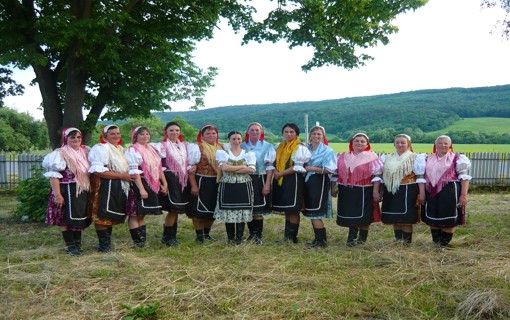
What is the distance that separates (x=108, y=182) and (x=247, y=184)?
1587 mm

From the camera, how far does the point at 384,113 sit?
4928cm

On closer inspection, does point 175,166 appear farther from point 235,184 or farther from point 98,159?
point 98,159

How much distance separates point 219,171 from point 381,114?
4515 centimetres

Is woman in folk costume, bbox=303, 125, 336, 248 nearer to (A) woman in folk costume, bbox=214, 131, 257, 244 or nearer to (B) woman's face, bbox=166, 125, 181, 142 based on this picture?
(A) woman in folk costume, bbox=214, 131, 257, 244

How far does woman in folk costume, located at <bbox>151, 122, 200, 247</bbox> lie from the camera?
541 cm

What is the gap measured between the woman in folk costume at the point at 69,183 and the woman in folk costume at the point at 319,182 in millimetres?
2534

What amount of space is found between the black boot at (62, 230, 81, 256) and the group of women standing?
2 cm

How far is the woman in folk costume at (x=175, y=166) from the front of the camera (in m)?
5.41

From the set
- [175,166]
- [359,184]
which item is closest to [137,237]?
[175,166]

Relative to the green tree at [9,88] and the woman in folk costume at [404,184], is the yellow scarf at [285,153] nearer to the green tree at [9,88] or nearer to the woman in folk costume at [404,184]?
the woman in folk costume at [404,184]

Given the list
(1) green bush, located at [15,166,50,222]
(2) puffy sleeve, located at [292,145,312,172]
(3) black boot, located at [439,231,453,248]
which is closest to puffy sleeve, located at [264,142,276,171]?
(2) puffy sleeve, located at [292,145,312,172]

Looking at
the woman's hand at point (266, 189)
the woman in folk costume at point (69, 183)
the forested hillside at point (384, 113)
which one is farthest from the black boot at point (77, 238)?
the forested hillside at point (384, 113)

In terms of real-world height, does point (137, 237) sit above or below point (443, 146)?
below

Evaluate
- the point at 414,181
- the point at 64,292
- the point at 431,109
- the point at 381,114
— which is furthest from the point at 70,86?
the point at 431,109
